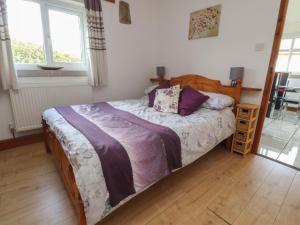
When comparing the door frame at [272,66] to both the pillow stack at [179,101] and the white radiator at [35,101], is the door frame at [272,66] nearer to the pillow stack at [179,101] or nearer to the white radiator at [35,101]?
the pillow stack at [179,101]

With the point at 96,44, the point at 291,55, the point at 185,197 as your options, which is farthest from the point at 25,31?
the point at 291,55

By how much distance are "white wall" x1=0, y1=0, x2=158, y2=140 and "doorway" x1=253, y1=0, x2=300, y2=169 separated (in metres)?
2.23

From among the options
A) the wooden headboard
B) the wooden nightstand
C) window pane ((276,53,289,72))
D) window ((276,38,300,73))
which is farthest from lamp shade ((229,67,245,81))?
window pane ((276,53,289,72))

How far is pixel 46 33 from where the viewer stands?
101 inches

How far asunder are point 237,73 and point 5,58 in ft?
9.97

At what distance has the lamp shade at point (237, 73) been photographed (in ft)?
7.80

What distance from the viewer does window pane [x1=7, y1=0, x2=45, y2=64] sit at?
7.64 ft

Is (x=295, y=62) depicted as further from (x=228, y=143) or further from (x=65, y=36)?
(x=65, y=36)

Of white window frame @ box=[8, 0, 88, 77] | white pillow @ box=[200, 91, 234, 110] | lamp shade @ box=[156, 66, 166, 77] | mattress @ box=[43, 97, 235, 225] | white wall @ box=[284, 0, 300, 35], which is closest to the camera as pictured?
mattress @ box=[43, 97, 235, 225]

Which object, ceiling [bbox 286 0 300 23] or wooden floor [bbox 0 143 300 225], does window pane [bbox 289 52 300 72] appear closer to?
ceiling [bbox 286 0 300 23]

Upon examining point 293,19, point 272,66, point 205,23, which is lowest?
point 272,66

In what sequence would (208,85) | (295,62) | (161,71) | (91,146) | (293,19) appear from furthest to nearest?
(295,62), (293,19), (161,71), (208,85), (91,146)

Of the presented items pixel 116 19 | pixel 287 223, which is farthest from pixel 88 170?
pixel 116 19

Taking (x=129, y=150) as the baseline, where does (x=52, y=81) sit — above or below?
above
